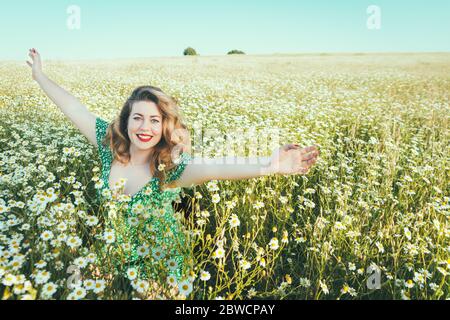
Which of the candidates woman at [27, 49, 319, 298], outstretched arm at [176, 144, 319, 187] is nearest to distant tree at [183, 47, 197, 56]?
woman at [27, 49, 319, 298]

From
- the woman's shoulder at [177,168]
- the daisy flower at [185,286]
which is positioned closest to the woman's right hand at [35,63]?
the woman's shoulder at [177,168]

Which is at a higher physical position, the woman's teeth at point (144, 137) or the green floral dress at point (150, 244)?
the woman's teeth at point (144, 137)

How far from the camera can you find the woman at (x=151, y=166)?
5.03 ft

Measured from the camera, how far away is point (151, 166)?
196 cm

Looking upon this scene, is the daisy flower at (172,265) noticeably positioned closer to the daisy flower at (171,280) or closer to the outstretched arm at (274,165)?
the daisy flower at (171,280)

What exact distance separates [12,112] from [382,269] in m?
4.32

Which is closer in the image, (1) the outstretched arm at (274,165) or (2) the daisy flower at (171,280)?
(2) the daisy flower at (171,280)

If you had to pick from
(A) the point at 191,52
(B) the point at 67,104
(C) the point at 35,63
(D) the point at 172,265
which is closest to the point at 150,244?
(D) the point at 172,265

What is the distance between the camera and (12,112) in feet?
13.7

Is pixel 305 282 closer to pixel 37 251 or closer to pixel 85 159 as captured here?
pixel 37 251

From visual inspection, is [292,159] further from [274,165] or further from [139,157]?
[139,157]

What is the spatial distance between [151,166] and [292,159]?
815 mm

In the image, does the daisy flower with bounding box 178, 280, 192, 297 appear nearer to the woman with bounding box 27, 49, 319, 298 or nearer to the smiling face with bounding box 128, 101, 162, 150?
the woman with bounding box 27, 49, 319, 298
